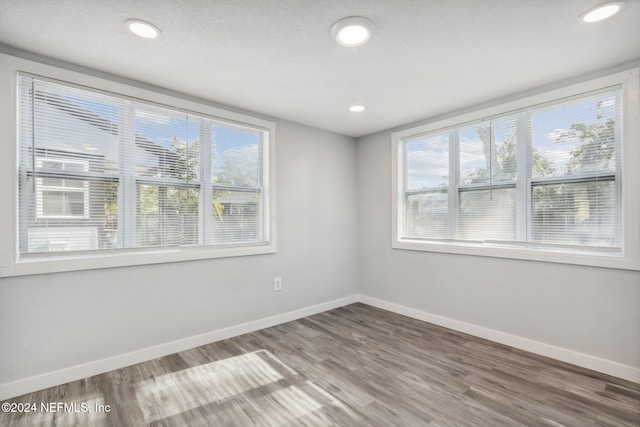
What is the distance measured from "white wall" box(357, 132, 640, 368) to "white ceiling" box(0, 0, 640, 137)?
1.61 metres

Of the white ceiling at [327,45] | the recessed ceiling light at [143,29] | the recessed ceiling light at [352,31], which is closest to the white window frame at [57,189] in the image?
the white ceiling at [327,45]

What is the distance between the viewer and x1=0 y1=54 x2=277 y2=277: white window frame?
203cm

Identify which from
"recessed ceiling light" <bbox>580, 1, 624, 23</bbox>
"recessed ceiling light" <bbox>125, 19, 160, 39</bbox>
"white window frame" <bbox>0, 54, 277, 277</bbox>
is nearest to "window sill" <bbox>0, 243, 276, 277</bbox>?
"white window frame" <bbox>0, 54, 277, 277</bbox>

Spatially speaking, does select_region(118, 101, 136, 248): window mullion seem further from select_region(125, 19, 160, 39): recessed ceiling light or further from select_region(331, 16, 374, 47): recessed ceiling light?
select_region(331, 16, 374, 47): recessed ceiling light

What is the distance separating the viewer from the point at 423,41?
1.97m

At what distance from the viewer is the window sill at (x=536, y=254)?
229cm

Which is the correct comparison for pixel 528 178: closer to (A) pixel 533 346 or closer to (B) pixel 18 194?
(A) pixel 533 346

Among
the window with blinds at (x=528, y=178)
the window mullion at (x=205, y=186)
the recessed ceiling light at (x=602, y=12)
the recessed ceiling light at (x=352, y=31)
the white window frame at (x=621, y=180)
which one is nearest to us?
the recessed ceiling light at (x=602, y=12)

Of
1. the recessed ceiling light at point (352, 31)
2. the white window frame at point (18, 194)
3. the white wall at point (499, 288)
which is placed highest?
the recessed ceiling light at point (352, 31)

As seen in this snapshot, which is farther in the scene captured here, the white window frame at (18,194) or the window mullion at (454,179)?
the window mullion at (454,179)

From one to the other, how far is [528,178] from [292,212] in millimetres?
2503

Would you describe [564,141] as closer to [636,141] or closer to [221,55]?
[636,141]

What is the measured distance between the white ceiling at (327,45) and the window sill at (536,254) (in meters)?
1.51

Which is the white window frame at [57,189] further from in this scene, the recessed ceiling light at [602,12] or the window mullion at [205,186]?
the recessed ceiling light at [602,12]
